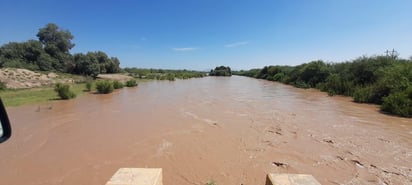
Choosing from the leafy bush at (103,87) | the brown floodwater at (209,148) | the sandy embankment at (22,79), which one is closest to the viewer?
the brown floodwater at (209,148)

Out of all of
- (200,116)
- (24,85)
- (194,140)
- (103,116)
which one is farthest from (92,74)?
(194,140)

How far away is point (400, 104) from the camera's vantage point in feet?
26.8

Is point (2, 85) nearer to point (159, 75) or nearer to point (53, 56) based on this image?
point (53, 56)

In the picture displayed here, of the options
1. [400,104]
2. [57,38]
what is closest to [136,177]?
[400,104]

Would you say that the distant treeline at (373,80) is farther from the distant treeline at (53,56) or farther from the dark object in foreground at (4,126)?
the distant treeline at (53,56)

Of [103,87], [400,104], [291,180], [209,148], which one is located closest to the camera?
[291,180]

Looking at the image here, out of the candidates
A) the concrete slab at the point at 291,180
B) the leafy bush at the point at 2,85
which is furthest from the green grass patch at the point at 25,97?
the concrete slab at the point at 291,180

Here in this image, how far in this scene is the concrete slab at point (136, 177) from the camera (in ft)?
5.21

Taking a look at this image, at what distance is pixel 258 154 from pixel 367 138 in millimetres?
3354

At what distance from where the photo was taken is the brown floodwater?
11.8 feet

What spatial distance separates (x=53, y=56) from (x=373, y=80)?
144ft

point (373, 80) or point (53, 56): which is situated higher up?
point (53, 56)

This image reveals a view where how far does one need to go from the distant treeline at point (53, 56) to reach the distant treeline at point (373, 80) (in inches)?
1273

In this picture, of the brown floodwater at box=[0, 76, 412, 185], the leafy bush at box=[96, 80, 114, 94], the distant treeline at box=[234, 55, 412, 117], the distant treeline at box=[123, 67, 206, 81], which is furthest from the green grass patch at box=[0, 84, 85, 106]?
the distant treeline at box=[123, 67, 206, 81]
